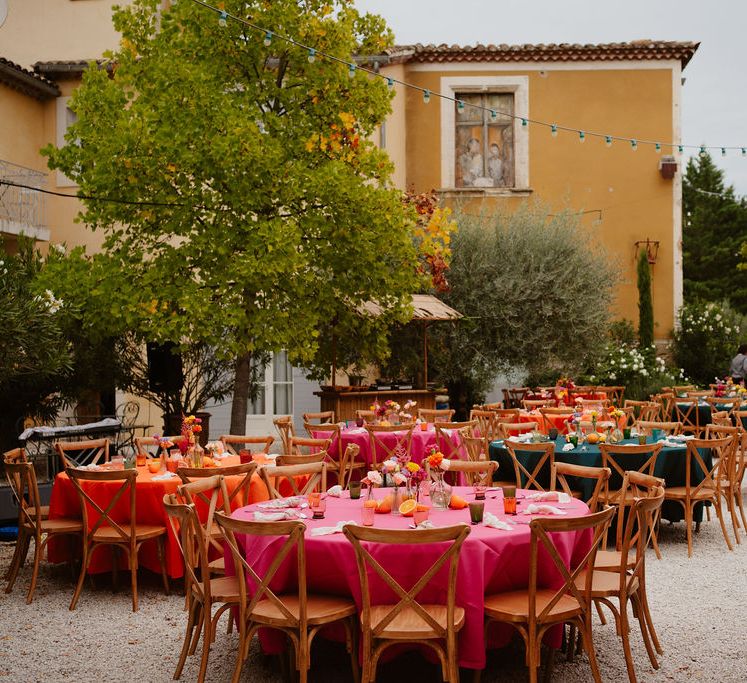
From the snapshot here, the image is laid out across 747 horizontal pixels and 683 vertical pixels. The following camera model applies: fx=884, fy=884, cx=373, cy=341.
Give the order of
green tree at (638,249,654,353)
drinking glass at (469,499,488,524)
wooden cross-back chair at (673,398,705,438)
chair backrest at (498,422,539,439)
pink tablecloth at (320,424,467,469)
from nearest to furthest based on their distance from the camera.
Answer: drinking glass at (469,499,488,524) < chair backrest at (498,422,539,439) < pink tablecloth at (320,424,467,469) < wooden cross-back chair at (673,398,705,438) < green tree at (638,249,654,353)

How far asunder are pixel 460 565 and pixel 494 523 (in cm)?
44

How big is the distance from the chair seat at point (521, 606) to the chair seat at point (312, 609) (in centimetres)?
71

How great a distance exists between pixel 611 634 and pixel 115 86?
9.67 m

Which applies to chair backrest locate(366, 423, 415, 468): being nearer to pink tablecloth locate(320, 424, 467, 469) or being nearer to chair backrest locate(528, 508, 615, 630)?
pink tablecloth locate(320, 424, 467, 469)

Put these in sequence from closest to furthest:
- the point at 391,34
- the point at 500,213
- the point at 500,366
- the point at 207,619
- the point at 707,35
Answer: the point at 207,619 → the point at 391,34 → the point at 500,366 → the point at 500,213 → the point at 707,35

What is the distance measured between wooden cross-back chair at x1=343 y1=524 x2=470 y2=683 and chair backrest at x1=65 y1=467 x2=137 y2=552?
289 cm

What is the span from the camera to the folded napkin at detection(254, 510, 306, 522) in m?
5.09

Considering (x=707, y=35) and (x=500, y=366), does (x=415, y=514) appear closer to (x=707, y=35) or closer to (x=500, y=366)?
(x=500, y=366)

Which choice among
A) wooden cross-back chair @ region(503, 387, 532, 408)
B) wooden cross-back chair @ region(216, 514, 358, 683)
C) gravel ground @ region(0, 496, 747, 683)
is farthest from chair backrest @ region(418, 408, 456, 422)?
wooden cross-back chair @ region(216, 514, 358, 683)

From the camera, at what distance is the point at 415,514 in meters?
4.86

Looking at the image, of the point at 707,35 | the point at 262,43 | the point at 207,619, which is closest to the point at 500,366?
the point at 262,43

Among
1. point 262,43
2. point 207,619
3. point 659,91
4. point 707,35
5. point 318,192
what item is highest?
point 707,35

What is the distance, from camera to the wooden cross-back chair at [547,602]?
14.1 feet

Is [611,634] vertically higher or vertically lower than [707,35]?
lower
